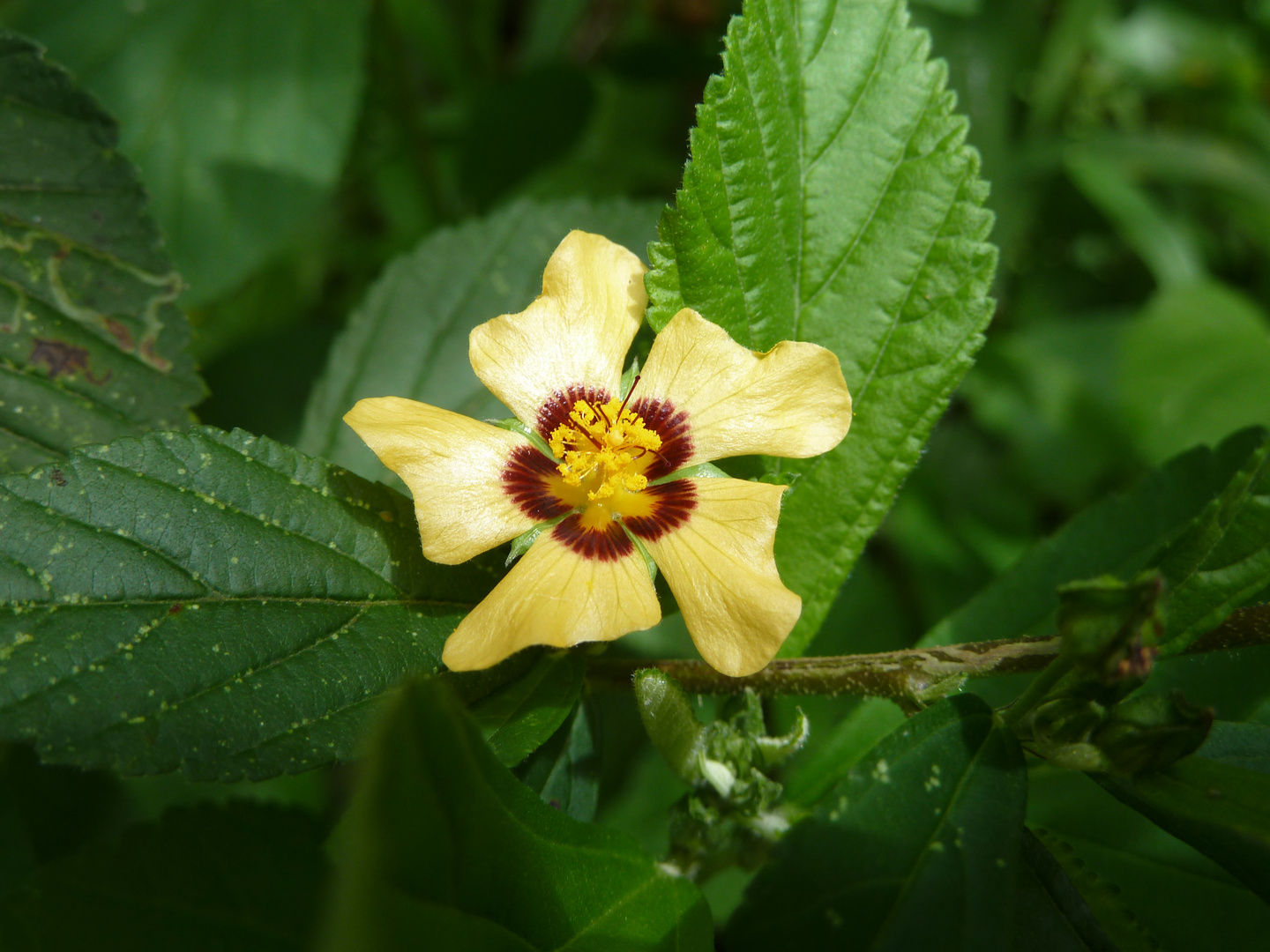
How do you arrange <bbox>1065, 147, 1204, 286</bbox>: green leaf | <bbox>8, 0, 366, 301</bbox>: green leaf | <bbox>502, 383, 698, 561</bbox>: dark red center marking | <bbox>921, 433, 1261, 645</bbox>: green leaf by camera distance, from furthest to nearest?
<bbox>1065, 147, 1204, 286</bbox>: green leaf → <bbox>8, 0, 366, 301</bbox>: green leaf → <bbox>921, 433, 1261, 645</bbox>: green leaf → <bbox>502, 383, 698, 561</bbox>: dark red center marking

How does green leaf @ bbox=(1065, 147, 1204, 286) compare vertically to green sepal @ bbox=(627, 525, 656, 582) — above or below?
above

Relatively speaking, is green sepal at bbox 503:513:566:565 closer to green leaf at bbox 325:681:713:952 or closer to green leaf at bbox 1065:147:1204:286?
green leaf at bbox 325:681:713:952

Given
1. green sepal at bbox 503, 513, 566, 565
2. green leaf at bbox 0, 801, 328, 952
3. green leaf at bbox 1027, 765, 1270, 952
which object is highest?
green sepal at bbox 503, 513, 566, 565

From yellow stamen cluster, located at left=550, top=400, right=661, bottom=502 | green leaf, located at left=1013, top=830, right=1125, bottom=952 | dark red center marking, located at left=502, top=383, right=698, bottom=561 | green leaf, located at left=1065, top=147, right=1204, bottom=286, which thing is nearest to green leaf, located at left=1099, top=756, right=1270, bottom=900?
green leaf, located at left=1013, top=830, right=1125, bottom=952

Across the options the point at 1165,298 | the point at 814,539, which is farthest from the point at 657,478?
the point at 1165,298

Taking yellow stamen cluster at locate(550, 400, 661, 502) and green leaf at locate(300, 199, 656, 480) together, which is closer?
yellow stamen cluster at locate(550, 400, 661, 502)

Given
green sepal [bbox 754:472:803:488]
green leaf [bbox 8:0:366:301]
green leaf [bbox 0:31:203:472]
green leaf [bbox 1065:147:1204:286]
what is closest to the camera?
green sepal [bbox 754:472:803:488]

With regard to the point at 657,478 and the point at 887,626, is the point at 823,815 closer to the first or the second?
the point at 657,478

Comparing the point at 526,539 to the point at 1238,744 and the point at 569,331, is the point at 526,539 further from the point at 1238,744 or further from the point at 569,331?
the point at 1238,744
